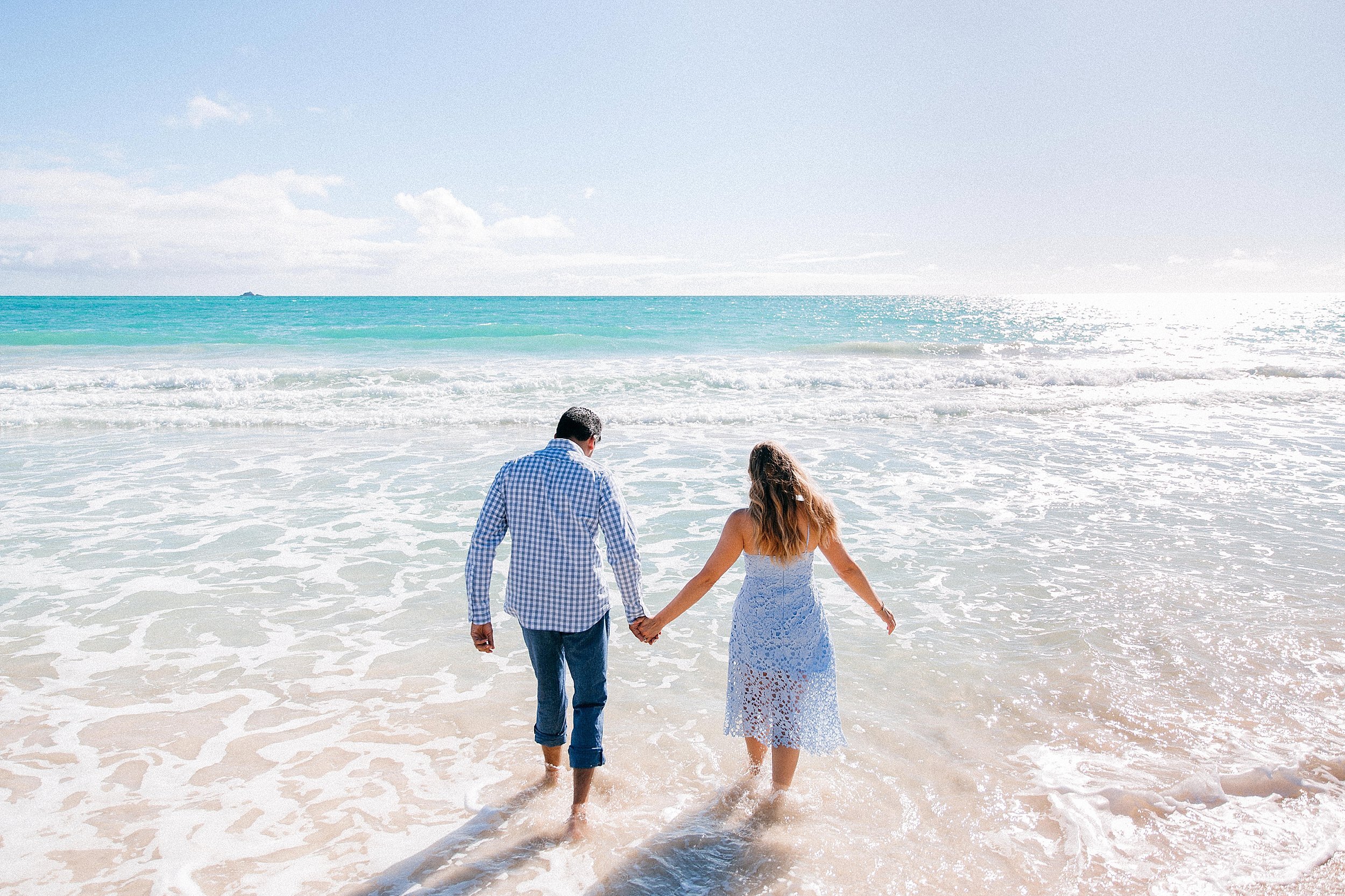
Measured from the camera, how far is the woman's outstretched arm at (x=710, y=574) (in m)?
3.56

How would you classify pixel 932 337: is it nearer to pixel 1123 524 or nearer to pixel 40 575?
pixel 1123 524

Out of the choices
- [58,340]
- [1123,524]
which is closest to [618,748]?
[1123,524]

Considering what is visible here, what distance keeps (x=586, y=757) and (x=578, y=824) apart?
305 mm

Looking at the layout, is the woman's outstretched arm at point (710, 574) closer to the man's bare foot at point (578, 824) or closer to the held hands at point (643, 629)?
the held hands at point (643, 629)

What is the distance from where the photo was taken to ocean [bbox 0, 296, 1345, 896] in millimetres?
3477

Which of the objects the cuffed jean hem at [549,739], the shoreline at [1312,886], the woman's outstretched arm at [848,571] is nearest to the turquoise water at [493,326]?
the cuffed jean hem at [549,739]

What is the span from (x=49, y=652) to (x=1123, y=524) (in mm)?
9715

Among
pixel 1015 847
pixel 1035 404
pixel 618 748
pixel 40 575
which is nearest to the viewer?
pixel 1015 847

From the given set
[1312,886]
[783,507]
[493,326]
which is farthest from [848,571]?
[493,326]

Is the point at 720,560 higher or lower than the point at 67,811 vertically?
higher

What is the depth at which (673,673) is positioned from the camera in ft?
17.3

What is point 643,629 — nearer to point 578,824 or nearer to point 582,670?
point 582,670

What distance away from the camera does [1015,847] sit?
3.50 meters

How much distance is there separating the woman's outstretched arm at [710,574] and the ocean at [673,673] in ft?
3.29
